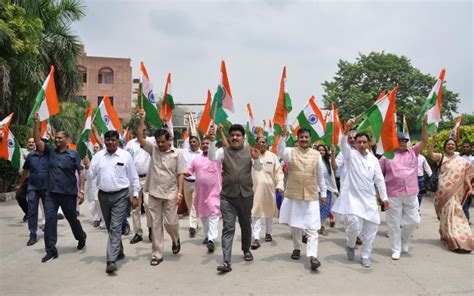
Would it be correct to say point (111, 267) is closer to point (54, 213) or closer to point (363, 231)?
point (54, 213)

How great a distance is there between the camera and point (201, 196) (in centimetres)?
679

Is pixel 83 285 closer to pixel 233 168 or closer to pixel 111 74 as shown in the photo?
pixel 233 168

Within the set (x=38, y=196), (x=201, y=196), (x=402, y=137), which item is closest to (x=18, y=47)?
(x=38, y=196)

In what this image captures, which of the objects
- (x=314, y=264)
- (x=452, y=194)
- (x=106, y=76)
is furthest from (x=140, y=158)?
(x=106, y=76)

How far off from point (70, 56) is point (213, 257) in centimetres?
1394

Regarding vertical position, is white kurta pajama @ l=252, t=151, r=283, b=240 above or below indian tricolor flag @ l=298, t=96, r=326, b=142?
below

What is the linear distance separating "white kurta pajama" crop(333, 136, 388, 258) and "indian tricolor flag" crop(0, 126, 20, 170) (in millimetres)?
6938

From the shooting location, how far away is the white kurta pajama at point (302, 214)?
5508 millimetres

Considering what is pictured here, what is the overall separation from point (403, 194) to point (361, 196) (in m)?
0.85

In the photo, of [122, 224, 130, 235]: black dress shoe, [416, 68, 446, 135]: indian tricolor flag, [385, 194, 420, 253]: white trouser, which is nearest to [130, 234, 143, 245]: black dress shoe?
[122, 224, 130, 235]: black dress shoe

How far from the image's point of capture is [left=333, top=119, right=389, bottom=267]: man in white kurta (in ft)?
18.4

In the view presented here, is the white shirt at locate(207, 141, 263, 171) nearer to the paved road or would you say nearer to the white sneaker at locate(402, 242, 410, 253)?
the paved road

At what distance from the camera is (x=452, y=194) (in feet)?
22.1

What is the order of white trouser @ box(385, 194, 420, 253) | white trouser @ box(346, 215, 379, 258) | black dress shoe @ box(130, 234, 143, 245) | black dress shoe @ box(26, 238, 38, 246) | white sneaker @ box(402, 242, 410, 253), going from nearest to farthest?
1. white trouser @ box(346, 215, 379, 258)
2. white trouser @ box(385, 194, 420, 253)
3. white sneaker @ box(402, 242, 410, 253)
4. black dress shoe @ box(26, 238, 38, 246)
5. black dress shoe @ box(130, 234, 143, 245)
